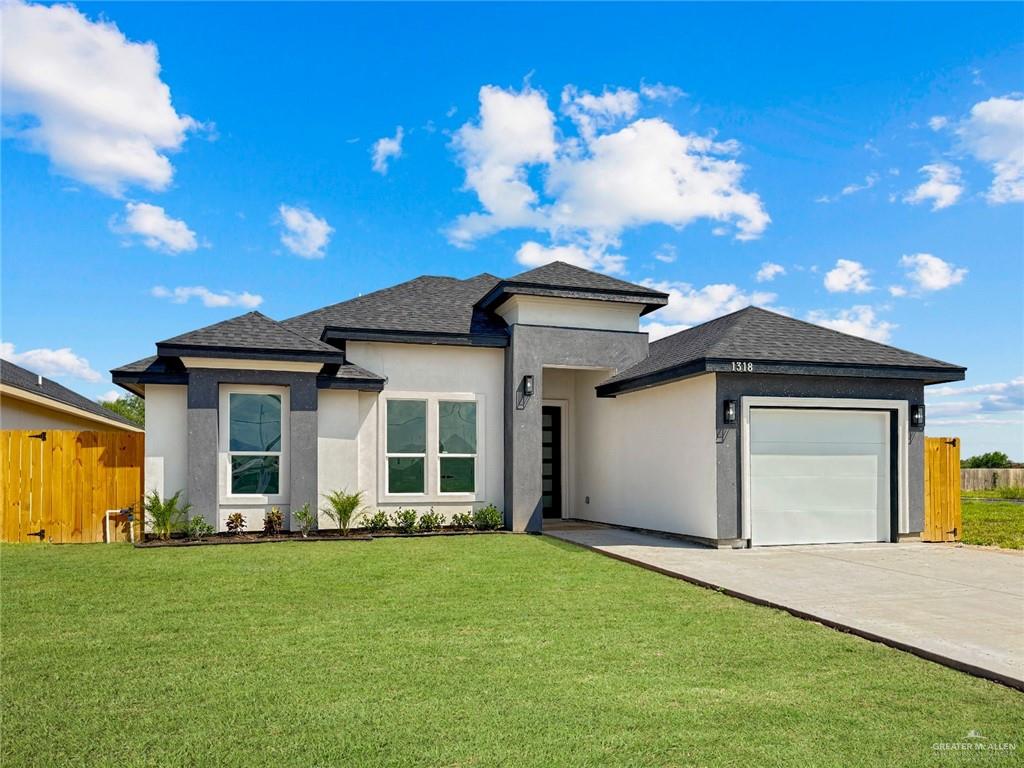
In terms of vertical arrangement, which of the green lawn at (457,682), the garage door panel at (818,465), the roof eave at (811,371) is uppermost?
the roof eave at (811,371)

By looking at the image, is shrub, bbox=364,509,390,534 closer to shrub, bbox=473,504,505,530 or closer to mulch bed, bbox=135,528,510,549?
mulch bed, bbox=135,528,510,549

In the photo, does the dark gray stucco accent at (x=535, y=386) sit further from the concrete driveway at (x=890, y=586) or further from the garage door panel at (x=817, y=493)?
the garage door panel at (x=817, y=493)

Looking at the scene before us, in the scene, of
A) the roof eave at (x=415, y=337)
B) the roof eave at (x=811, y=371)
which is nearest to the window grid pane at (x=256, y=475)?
the roof eave at (x=415, y=337)

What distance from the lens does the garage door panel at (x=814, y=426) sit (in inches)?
458

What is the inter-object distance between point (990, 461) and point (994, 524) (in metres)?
24.0

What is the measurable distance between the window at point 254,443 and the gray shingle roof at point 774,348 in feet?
21.0

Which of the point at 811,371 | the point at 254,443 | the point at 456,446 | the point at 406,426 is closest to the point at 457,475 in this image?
the point at 456,446

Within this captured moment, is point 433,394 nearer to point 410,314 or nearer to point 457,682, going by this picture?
point 410,314

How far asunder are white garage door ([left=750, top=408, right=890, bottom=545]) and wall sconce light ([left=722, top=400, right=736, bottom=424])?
1.60 ft

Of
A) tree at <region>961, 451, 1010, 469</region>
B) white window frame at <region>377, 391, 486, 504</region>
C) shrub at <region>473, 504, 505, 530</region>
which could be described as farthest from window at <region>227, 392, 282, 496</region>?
tree at <region>961, 451, 1010, 469</region>

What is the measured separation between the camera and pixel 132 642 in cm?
550

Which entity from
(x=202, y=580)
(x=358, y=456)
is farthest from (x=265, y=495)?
(x=202, y=580)

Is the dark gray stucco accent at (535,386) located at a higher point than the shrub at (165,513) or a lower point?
higher

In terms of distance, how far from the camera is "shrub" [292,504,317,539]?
12.4 meters
